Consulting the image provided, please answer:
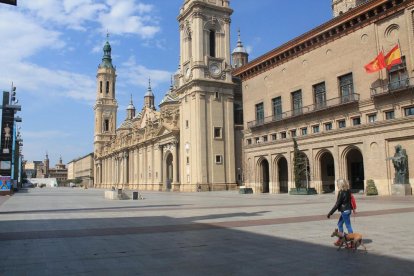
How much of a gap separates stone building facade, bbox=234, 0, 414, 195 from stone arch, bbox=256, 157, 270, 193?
0.13 m

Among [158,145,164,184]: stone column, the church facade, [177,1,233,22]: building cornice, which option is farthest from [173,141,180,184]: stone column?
[177,1,233,22]: building cornice

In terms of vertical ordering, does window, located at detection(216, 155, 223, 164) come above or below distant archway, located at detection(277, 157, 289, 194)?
above

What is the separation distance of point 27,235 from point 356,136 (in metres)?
32.7

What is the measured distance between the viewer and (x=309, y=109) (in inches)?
1764

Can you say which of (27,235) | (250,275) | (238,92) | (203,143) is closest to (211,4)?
(238,92)

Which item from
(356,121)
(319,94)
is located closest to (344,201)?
(356,121)

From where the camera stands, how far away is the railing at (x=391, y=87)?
3390 cm

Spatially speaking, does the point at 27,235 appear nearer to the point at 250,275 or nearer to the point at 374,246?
the point at 250,275

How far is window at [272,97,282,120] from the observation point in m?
49.7

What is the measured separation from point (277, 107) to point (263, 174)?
31.2ft

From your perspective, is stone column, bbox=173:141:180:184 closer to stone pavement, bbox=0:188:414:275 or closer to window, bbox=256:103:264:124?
window, bbox=256:103:264:124

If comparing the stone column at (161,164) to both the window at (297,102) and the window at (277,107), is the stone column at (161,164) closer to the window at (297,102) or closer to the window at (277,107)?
the window at (277,107)

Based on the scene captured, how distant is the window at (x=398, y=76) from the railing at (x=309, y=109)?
372cm

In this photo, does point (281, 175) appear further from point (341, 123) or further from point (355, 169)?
point (341, 123)
